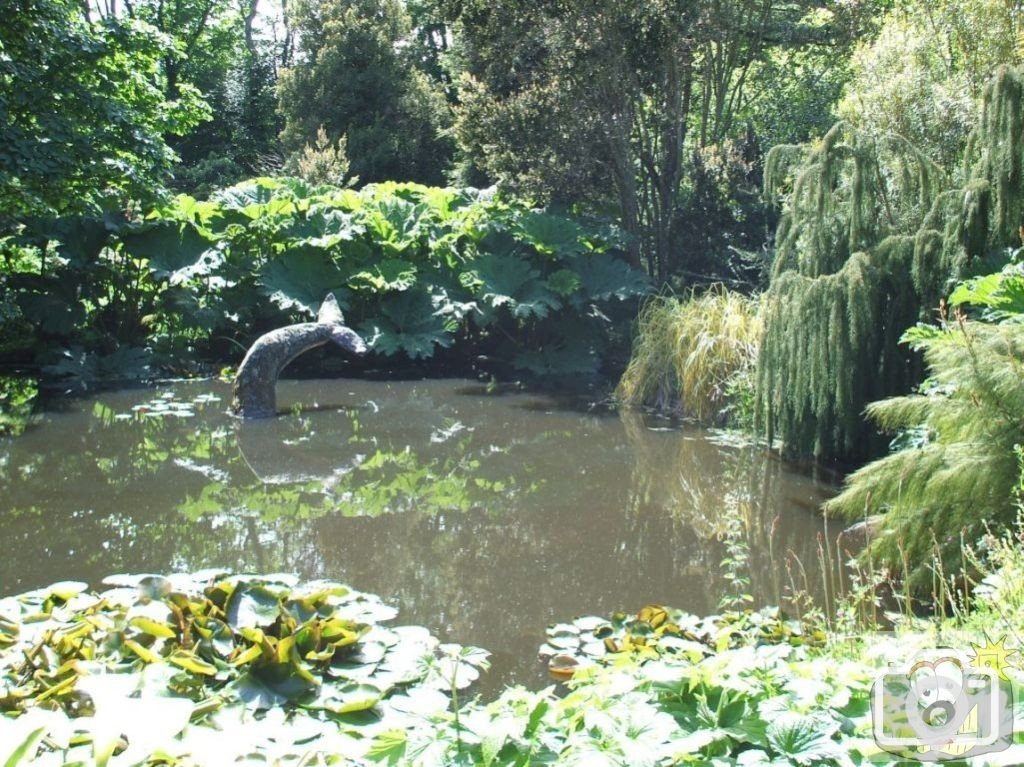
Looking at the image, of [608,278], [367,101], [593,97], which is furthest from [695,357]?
[367,101]

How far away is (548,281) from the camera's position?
1088 cm

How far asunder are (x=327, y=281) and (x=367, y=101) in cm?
881

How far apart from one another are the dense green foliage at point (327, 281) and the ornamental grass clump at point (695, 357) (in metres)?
1.54

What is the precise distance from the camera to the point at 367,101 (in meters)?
18.6

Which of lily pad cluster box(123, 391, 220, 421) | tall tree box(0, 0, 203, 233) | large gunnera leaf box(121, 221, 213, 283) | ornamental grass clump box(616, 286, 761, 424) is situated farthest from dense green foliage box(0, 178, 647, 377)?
ornamental grass clump box(616, 286, 761, 424)

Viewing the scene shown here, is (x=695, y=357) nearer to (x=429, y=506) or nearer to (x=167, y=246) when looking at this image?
(x=429, y=506)

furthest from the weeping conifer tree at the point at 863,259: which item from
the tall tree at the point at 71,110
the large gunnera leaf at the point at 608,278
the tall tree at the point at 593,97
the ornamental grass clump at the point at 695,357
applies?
the tall tree at the point at 71,110

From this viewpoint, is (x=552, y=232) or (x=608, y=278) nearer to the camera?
(x=608, y=278)

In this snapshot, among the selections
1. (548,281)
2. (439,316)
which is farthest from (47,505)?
(548,281)

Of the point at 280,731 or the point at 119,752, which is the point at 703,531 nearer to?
the point at 280,731

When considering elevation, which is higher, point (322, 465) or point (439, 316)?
point (439, 316)

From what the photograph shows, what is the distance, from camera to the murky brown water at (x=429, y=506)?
4.54 meters

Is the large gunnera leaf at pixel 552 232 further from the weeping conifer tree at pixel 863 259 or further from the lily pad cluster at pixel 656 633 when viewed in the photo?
the lily pad cluster at pixel 656 633

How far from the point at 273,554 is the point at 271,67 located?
22308 millimetres
